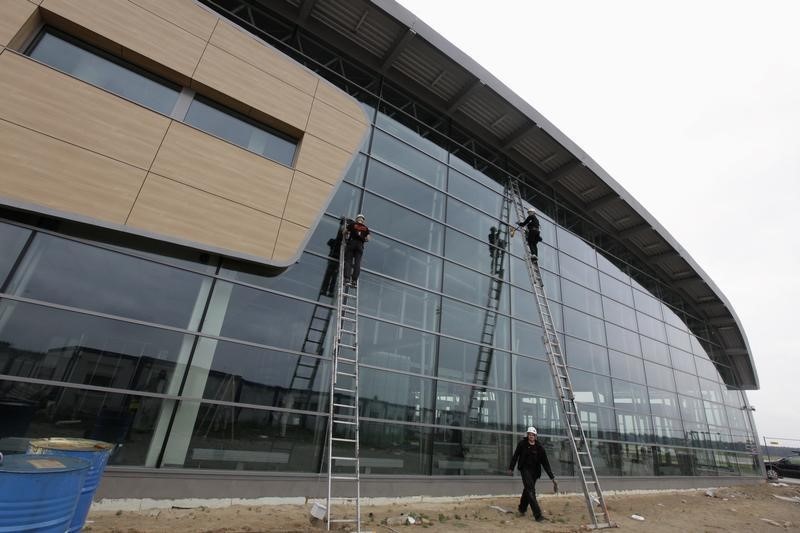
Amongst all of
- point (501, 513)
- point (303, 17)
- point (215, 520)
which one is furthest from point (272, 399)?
point (303, 17)

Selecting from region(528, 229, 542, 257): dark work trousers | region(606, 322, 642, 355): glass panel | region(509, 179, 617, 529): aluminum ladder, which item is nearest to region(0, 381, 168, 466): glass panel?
region(509, 179, 617, 529): aluminum ladder

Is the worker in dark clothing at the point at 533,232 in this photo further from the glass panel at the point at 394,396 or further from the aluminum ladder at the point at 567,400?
the glass panel at the point at 394,396

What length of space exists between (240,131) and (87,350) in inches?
197

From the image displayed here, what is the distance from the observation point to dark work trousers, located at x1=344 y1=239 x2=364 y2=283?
338 inches

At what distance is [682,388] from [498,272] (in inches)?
523

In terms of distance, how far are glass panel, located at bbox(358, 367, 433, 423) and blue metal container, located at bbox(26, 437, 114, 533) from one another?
4.69 meters

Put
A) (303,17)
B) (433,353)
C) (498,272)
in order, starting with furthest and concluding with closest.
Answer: (498,272) → (303,17) → (433,353)

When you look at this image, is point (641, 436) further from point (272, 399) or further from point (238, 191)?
point (238, 191)

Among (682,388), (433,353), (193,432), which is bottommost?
(193,432)

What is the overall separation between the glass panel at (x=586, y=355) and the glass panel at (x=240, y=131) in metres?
11.1

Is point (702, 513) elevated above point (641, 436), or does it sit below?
below

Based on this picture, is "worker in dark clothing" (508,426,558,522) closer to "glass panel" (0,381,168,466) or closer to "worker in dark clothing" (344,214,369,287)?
"worker in dark clothing" (344,214,369,287)

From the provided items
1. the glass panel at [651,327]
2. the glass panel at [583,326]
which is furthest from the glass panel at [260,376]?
the glass panel at [651,327]

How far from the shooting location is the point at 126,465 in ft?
19.1
